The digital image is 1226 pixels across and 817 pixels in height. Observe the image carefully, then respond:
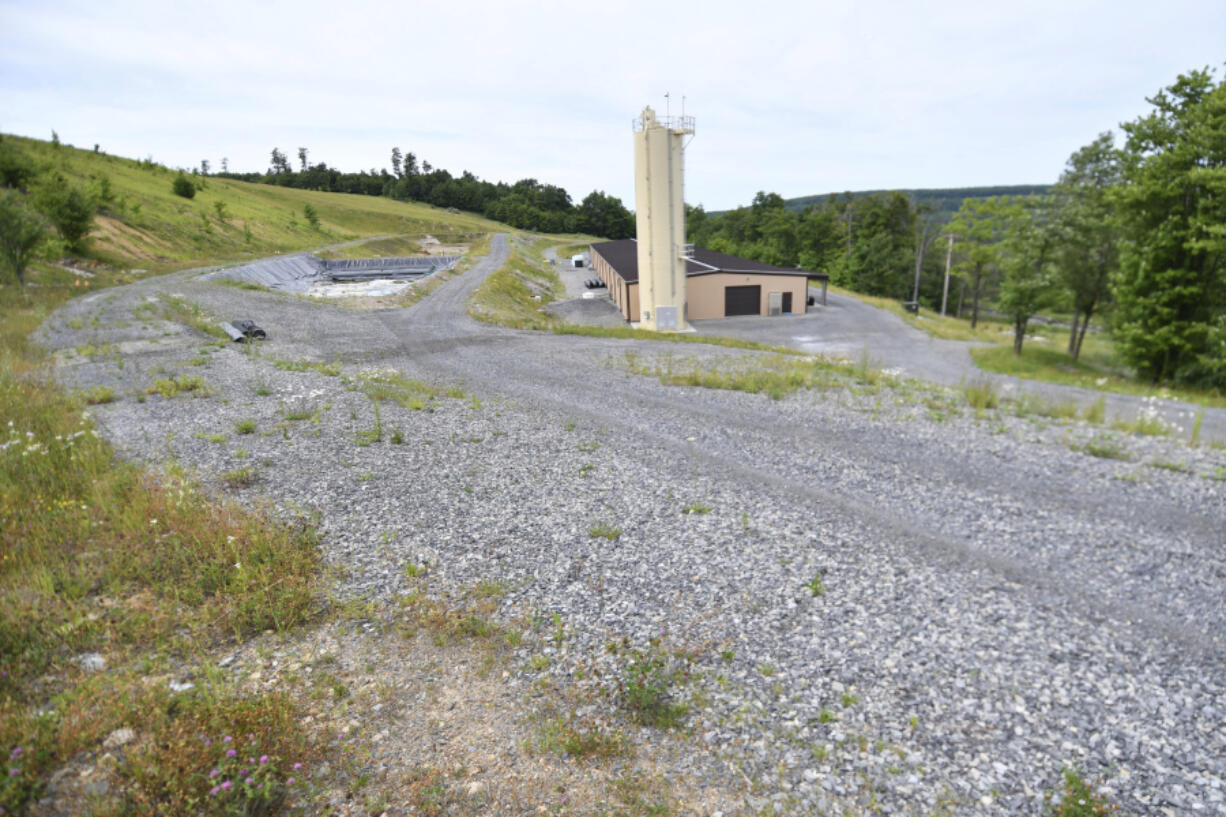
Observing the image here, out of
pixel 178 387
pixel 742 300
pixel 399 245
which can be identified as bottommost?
pixel 178 387

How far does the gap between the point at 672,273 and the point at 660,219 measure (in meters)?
3.60

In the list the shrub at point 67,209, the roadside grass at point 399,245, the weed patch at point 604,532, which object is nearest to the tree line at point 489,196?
the roadside grass at point 399,245

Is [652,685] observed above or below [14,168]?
below

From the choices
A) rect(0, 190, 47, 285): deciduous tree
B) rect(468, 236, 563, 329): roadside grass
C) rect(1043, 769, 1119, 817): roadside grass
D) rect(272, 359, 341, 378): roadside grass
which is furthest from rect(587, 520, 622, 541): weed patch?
rect(0, 190, 47, 285): deciduous tree

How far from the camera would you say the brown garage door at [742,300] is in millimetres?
46906

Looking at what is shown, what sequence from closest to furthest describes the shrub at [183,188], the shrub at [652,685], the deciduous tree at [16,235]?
the shrub at [652,685] → the deciduous tree at [16,235] → the shrub at [183,188]

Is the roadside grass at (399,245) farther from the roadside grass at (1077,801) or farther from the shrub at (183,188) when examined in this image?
the roadside grass at (1077,801)

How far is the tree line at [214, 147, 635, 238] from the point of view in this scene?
145 meters

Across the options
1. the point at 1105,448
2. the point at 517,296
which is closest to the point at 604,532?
the point at 1105,448

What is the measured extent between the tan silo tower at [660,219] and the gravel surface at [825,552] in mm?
21686

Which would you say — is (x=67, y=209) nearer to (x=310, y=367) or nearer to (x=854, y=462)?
(x=310, y=367)

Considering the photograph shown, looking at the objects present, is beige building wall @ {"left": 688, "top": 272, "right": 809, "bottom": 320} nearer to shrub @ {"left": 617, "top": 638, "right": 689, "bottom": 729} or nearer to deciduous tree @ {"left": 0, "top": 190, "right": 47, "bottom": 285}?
deciduous tree @ {"left": 0, "top": 190, "right": 47, "bottom": 285}

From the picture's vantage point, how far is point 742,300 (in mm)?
47406

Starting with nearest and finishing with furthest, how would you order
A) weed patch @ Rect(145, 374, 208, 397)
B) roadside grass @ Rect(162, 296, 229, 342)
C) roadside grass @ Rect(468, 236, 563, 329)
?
weed patch @ Rect(145, 374, 208, 397)
roadside grass @ Rect(162, 296, 229, 342)
roadside grass @ Rect(468, 236, 563, 329)
